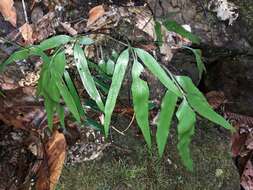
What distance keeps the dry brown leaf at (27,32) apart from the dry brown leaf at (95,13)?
11.5 inches

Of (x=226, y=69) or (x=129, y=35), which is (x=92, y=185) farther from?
(x=226, y=69)

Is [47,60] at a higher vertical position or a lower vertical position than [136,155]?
higher

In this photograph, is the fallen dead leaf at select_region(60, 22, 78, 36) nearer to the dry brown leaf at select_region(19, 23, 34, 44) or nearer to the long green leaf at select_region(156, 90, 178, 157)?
the dry brown leaf at select_region(19, 23, 34, 44)

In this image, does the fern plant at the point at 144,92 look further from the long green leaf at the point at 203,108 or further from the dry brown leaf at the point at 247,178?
the dry brown leaf at the point at 247,178

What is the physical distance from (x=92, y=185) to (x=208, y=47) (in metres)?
1.06

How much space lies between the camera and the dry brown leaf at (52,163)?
178cm

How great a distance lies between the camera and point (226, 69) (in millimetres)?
2564

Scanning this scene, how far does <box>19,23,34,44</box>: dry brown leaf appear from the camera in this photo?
2053 mm

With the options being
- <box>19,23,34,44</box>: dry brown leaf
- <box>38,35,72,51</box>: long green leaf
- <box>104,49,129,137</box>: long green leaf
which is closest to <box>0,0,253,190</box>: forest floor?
<box>19,23,34,44</box>: dry brown leaf

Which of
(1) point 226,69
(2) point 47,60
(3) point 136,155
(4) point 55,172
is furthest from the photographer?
(1) point 226,69

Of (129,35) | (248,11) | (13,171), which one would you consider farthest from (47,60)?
(248,11)

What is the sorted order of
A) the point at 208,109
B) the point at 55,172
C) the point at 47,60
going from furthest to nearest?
the point at 55,172, the point at 47,60, the point at 208,109

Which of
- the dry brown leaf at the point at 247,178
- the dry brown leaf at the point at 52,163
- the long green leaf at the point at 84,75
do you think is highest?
the long green leaf at the point at 84,75

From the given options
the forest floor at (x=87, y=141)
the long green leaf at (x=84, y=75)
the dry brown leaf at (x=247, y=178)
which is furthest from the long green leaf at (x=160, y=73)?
the dry brown leaf at (x=247, y=178)
